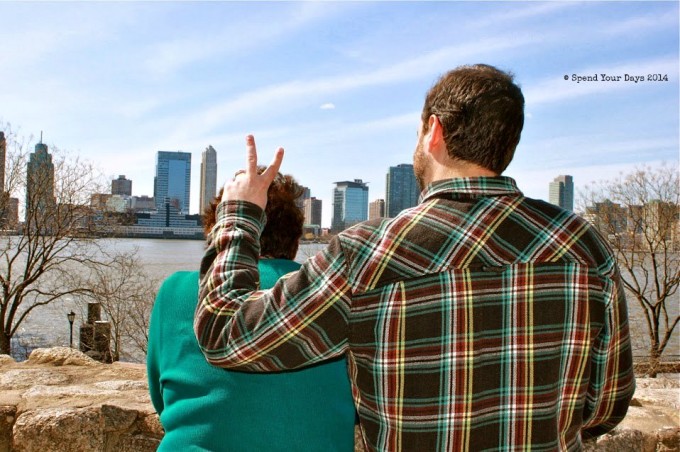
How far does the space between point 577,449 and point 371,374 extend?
1.46 feet

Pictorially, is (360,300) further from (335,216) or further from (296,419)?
(335,216)

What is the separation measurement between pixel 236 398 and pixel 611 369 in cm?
74

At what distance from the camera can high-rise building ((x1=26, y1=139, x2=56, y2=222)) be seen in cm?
2103

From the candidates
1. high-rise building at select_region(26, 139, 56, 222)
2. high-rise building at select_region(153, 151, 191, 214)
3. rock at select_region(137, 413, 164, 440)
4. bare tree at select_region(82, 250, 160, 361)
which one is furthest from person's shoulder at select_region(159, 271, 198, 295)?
high-rise building at select_region(153, 151, 191, 214)

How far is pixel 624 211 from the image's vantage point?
73.4ft

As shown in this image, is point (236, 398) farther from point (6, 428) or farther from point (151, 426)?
point (6, 428)

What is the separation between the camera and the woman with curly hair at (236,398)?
1240 millimetres

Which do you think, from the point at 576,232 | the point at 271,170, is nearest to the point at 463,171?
the point at 576,232

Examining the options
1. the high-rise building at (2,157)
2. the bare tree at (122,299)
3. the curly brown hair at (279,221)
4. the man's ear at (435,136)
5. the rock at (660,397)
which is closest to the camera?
the man's ear at (435,136)

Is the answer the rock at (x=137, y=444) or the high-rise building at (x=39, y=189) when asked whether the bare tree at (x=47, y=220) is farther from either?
the rock at (x=137, y=444)

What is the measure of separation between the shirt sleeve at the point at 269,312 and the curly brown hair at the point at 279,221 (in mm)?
296

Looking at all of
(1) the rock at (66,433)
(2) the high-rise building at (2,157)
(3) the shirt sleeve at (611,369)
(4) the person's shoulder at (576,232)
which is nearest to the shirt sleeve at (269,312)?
(4) the person's shoulder at (576,232)

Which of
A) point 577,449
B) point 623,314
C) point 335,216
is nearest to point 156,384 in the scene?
point 577,449

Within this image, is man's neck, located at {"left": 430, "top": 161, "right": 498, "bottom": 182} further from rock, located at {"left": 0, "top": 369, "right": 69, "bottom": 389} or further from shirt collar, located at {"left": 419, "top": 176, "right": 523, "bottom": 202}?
rock, located at {"left": 0, "top": 369, "right": 69, "bottom": 389}
